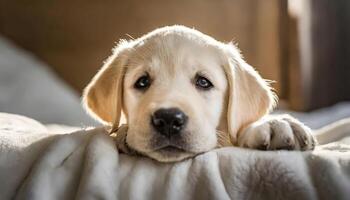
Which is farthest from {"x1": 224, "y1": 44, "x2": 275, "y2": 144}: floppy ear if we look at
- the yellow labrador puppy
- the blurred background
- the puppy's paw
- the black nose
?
the blurred background

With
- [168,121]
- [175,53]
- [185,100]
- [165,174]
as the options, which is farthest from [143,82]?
[165,174]

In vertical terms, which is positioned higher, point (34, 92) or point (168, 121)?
point (168, 121)

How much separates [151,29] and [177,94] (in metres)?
2.79

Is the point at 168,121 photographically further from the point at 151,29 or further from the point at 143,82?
the point at 151,29

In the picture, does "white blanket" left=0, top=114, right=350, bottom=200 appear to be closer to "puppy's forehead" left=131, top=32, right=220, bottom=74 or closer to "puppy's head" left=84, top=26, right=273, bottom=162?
"puppy's head" left=84, top=26, right=273, bottom=162

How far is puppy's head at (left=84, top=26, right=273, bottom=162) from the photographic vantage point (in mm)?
1703

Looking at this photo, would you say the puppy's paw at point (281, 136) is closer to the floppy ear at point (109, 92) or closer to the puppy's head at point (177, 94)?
the puppy's head at point (177, 94)

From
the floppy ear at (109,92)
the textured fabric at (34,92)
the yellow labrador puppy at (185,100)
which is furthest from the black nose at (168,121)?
the textured fabric at (34,92)

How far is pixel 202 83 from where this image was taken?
1.99 meters

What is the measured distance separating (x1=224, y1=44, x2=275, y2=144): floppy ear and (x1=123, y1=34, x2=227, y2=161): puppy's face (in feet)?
0.11

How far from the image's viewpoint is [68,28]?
4.70m

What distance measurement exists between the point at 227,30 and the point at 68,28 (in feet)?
3.93

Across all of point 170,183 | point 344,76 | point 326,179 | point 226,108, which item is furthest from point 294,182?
point 344,76

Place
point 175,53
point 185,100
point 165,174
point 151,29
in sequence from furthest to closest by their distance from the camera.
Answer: point 151,29, point 175,53, point 185,100, point 165,174
